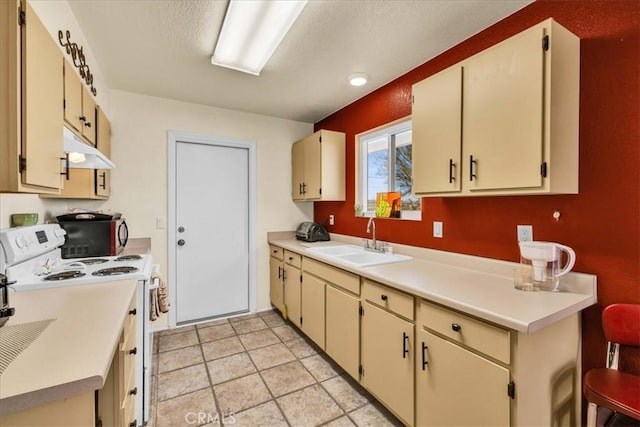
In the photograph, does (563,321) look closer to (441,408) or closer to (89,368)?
(441,408)

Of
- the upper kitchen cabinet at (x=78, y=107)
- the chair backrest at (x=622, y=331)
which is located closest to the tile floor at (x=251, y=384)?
the chair backrest at (x=622, y=331)

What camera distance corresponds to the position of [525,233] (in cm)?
165

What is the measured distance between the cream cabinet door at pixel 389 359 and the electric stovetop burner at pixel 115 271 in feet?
4.86

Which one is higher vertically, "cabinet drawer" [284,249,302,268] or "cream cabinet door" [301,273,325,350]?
"cabinet drawer" [284,249,302,268]

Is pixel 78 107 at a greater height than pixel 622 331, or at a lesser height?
greater

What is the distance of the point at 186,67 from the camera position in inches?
92.8

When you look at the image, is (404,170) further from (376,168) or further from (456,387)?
(456,387)

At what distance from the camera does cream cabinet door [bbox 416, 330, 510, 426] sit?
1174 millimetres

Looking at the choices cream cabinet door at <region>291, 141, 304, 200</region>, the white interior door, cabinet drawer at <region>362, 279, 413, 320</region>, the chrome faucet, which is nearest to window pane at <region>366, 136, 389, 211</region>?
the chrome faucet

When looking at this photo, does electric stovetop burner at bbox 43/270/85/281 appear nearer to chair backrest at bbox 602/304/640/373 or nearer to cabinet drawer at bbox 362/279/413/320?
cabinet drawer at bbox 362/279/413/320

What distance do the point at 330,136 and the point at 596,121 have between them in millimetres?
2184

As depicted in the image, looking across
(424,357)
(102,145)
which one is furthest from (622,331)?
(102,145)

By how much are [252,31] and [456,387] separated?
223 centimetres

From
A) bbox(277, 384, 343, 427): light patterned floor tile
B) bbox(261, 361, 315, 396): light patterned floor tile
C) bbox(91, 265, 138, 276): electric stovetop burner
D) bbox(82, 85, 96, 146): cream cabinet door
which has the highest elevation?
bbox(82, 85, 96, 146): cream cabinet door
